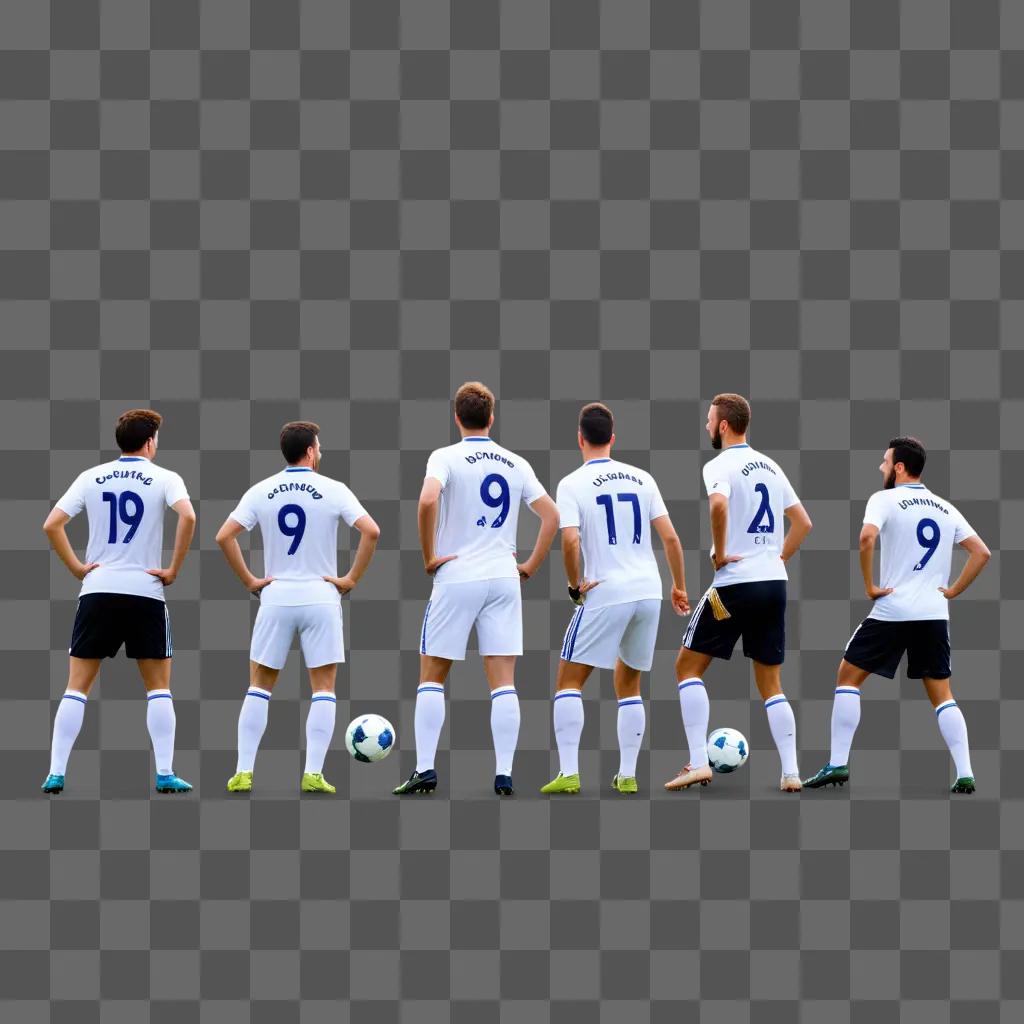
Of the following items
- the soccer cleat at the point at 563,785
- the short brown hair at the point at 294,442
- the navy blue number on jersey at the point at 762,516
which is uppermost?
the short brown hair at the point at 294,442

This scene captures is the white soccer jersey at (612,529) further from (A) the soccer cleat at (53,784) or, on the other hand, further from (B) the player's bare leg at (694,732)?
(A) the soccer cleat at (53,784)

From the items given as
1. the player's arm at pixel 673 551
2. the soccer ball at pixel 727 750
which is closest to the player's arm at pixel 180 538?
the player's arm at pixel 673 551

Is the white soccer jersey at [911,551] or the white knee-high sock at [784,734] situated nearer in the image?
the white knee-high sock at [784,734]

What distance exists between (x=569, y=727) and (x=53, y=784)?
14.5 feet

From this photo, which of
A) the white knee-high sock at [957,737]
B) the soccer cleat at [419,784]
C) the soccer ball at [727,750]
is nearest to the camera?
the soccer cleat at [419,784]

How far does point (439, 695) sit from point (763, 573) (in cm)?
303

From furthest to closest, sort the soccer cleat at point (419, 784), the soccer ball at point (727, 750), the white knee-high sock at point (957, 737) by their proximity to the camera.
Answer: the soccer ball at point (727, 750), the white knee-high sock at point (957, 737), the soccer cleat at point (419, 784)

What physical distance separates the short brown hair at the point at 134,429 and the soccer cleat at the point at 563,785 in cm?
462

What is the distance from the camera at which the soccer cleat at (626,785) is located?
52.7 ft

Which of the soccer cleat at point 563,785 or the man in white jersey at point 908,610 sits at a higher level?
the man in white jersey at point 908,610

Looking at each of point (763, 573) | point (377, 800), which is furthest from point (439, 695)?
point (763, 573)

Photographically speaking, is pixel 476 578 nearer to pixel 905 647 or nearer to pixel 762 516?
pixel 762 516

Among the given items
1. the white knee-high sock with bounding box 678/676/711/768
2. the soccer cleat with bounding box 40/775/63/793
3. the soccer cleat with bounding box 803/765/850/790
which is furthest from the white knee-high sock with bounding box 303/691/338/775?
the soccer cleat with bounding box 803/765/850/790

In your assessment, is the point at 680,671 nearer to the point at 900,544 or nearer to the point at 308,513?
the point at 900,544
